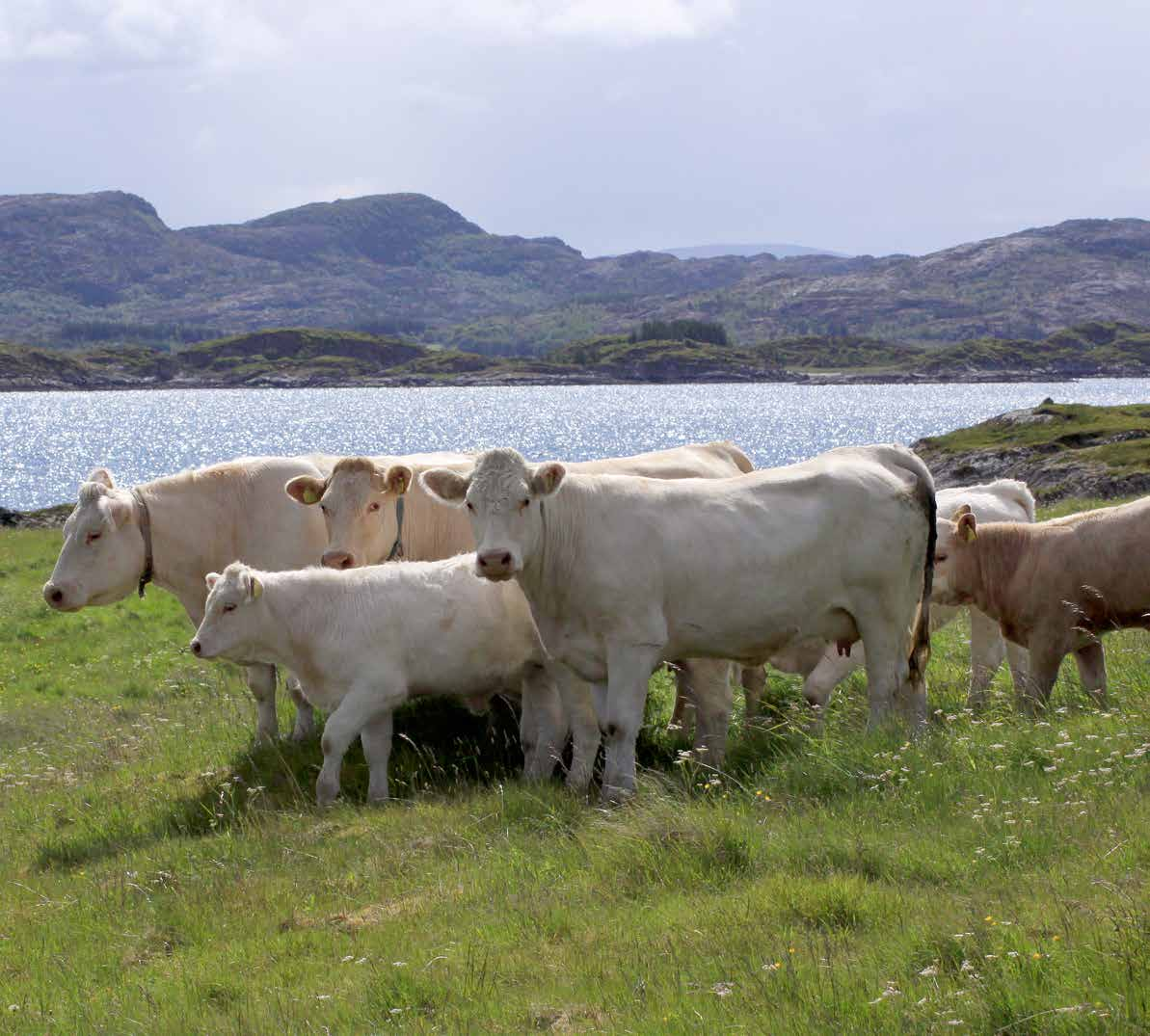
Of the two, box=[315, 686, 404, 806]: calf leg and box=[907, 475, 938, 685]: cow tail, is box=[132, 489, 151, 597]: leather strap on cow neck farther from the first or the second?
box=[907, 475, 938, 685]: cow tail

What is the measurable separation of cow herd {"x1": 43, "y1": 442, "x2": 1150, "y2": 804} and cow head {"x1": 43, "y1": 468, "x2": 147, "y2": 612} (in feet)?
0.07

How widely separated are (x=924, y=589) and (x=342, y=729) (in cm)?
509

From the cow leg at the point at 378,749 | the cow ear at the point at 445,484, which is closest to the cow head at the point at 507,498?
the cow ear at the point at 445,484

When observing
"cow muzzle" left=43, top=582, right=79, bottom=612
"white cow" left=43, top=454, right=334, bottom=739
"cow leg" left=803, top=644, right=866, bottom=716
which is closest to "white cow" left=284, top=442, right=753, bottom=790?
"white cow" left=43, top=454, right=334, bottom=739

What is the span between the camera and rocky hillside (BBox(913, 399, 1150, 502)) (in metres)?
48.8

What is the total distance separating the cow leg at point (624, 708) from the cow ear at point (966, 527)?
12.0 feet

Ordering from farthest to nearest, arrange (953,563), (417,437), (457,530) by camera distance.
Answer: (417,437), (457,530), (953,563)

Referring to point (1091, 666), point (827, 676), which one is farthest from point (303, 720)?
point (1091, 666)

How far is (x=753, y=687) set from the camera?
12852mm

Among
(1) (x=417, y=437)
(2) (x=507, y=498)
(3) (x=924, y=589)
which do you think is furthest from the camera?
(1) (x=417, y=437)

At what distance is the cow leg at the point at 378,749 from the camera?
1080 centimetres

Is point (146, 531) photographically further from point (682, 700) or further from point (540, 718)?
point (682, 700)

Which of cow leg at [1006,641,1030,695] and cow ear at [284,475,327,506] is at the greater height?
cow ear at [284,475,327,506]

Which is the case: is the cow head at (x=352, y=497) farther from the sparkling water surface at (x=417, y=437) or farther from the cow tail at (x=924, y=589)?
the sparkling water surface at (x=417, y=437)
